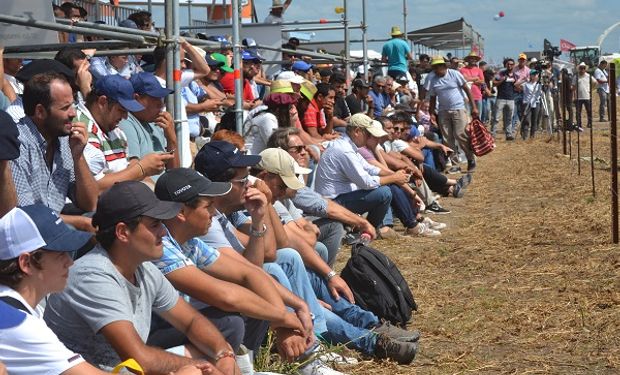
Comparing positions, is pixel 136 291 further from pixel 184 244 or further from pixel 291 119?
pixel 291 119

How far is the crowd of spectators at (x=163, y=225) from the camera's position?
140 inches

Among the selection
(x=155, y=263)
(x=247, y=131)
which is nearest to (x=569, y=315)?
(x=247, y=131)

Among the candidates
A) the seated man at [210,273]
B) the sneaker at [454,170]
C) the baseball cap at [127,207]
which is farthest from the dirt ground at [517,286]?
the sneaker at [454,170]

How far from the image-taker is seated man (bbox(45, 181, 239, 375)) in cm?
393

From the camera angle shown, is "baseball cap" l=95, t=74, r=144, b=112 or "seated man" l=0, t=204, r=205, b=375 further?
"baseball cap" l=95, t=74, r=144, b=112

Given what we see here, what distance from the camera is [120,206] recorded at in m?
4.05

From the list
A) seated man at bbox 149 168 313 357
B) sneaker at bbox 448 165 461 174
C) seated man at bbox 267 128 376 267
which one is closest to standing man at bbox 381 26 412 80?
sneaker at bbox 448 165 461 174

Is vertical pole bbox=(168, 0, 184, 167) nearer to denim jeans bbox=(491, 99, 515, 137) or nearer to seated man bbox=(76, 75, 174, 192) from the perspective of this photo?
seated man bbox=(76, 75, 174, 192)

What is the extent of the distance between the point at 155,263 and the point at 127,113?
1635 mm

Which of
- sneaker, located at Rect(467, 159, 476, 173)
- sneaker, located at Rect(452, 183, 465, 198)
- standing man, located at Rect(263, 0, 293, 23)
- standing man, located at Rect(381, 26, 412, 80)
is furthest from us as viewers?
standing man, located at Rect(381, 26, 412, 80)

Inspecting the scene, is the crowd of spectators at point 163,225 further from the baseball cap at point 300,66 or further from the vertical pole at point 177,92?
the baseball cap at point 300,66

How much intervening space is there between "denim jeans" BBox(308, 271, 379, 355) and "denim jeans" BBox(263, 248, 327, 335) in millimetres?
125

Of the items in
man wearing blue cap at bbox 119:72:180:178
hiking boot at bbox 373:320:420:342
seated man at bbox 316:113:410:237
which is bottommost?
hiking boot at bbox 373:320:420:342

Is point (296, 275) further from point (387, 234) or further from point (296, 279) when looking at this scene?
point (387, 234)
